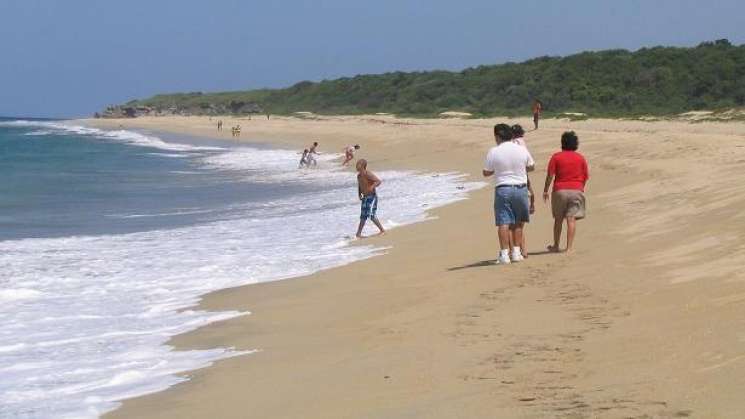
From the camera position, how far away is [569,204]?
9930mm

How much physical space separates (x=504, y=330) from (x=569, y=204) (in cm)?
368

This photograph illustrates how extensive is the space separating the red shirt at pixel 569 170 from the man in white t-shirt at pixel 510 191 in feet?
1.55

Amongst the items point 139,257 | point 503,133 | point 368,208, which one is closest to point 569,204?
point 503,133

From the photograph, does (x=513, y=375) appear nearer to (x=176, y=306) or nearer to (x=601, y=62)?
(x=176, y=306)

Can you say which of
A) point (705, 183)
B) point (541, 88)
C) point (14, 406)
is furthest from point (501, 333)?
point (541, 88)

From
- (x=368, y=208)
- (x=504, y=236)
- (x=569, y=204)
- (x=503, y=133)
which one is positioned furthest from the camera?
(x=368, y=208)

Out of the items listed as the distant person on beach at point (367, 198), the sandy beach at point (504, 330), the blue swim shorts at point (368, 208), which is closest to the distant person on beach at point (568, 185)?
the sandy beach at point (504, 330)

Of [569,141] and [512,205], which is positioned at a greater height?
[569,141]

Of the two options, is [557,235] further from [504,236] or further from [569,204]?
[504,236]

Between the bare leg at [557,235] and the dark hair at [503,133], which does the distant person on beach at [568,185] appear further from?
the dark hair at [503,133]

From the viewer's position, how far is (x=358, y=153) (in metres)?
36.5

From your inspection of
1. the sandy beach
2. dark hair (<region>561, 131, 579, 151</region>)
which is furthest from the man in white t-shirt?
dark hair (<region>561, 131, 579, 151</region>)

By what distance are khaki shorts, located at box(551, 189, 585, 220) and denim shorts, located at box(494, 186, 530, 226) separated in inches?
19.8

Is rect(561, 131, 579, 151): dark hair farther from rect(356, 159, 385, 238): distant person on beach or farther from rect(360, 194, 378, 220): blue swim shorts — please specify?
→ rect(360, 194, 378, 220): blue swim shorts
